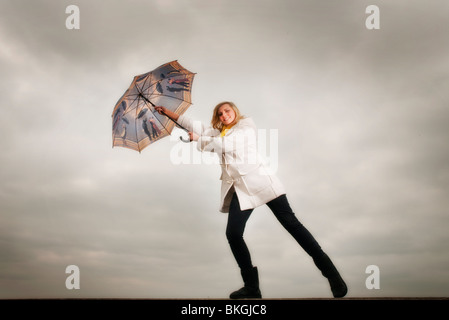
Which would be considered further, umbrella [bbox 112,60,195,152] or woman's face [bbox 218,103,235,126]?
umbrella [bbox 112,60,195,152]

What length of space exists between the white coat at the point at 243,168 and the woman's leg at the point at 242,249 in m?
0.14

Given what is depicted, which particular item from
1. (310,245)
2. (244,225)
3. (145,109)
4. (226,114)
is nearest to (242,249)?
(244,225)

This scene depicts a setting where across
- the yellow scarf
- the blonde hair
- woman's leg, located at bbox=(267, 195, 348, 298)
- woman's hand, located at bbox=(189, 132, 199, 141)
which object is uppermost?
the blonde hair

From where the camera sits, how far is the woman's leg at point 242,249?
4160 millimetres

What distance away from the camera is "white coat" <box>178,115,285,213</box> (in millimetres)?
4180

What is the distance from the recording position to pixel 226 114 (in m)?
4.55

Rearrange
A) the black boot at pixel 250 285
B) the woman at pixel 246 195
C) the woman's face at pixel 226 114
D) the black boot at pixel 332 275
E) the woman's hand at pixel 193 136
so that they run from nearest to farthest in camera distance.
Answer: the black boot at pixel 332 275
the woman at pixel 246 195
the black boot at pixel 250 285
the woman's hand at pixel 193 136
the woman's face at pixel 226 114

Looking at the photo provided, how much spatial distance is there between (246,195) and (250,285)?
3.43 feet

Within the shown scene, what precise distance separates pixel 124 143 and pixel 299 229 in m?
2.70

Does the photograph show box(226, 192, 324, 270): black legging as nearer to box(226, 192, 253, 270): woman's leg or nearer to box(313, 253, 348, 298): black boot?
box(226, 192, 253, 270): woman's leg

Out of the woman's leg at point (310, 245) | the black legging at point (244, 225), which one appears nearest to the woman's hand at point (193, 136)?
the black legging at point (244, 225)

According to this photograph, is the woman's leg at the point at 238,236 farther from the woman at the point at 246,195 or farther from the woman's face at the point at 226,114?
the woman's face at the point at 226,114

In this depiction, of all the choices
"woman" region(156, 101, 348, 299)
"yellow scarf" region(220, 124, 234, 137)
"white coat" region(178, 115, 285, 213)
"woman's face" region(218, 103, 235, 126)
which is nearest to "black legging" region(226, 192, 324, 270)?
"woman" region(156, 101, 348, 299)
